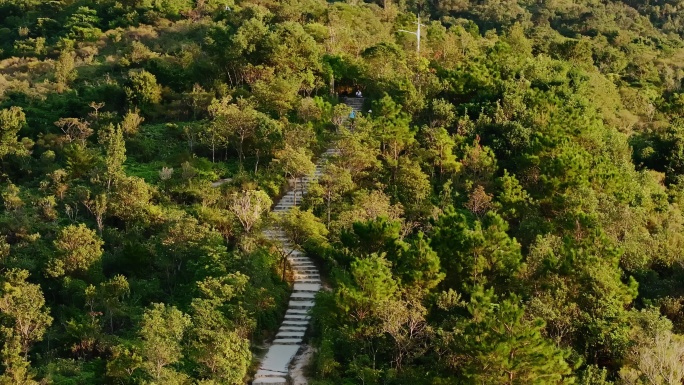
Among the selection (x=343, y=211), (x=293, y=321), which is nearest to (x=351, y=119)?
(x=343, y=211)

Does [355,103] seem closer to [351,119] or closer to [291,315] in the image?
[351,119]

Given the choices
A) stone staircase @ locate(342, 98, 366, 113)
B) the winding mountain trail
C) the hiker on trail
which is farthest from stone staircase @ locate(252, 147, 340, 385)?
stone staircase @ locate(342, 98, 366, 113)

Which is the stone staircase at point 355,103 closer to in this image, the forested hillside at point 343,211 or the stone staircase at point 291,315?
the forested hillside at point 343,211

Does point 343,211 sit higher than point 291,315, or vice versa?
point 343,211

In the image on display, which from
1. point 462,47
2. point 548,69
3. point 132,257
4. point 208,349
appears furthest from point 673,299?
point 462,47

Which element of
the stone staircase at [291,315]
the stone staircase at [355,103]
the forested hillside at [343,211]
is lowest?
the stone staircase at [291,315]

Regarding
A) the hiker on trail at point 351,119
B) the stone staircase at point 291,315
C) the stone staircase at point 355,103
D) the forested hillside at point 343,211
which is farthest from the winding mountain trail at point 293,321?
the stone staircase at point 355,103
